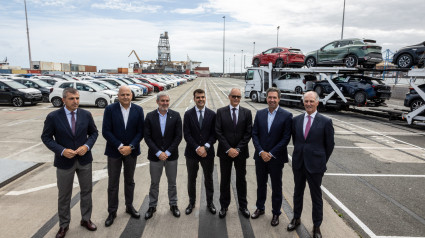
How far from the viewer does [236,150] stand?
13.8 feet

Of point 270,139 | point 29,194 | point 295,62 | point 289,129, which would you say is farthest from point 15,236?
point 295,62

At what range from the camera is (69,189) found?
383 cm

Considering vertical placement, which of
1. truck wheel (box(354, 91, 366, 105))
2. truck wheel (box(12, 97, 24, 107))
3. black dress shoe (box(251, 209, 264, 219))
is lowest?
black dress shoe (box(251, 209, 264, 219))

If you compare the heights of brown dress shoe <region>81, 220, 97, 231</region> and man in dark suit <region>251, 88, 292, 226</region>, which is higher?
man in dark suit <region>251, 88, 292, 226</region>

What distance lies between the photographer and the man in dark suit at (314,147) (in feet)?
12.4

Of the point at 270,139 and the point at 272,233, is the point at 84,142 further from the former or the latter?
the point at 272,233

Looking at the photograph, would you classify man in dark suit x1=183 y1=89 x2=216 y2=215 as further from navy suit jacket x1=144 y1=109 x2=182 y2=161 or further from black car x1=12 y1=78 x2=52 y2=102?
black car x1=12 y1=78 x2=52 y2=102

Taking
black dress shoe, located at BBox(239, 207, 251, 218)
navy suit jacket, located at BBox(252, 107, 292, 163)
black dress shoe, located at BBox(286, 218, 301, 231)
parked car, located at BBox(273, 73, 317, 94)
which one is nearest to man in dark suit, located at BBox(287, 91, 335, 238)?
navy suit jacket, located at BBox(252, 107, 292, 163)

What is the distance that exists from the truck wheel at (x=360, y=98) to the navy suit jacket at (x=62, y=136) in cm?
1451

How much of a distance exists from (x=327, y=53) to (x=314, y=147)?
13.9m

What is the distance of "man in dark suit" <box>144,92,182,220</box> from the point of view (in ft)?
13.9

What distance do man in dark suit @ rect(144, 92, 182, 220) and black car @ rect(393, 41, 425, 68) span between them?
12.3m

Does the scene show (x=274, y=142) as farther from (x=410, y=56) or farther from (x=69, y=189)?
(x=410, y=56)

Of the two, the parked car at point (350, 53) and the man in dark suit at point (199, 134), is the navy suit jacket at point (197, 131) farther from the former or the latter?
the parked car at point (350, 53)
